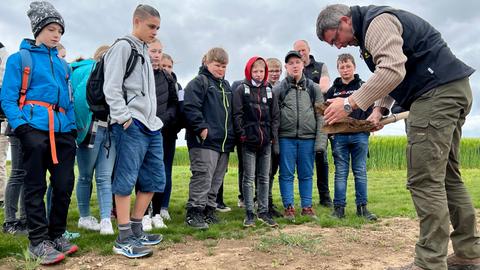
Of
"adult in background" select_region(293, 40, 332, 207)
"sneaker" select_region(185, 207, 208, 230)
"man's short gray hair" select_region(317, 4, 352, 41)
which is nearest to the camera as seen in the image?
"man's short gray hair" select_region(317, 4, 352, 41)

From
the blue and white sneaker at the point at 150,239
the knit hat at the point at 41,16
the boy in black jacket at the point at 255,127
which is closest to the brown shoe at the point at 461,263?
the boy in black jacket at the point at 255,127

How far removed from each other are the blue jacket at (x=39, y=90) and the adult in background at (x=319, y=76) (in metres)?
4.38

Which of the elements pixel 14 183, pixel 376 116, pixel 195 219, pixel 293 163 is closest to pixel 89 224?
pixel 14 183

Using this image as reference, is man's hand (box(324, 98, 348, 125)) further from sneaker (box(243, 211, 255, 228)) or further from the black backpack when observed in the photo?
sneaker (box(243, 211, 255, 228))

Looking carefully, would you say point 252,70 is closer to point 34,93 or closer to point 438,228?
point 34,93

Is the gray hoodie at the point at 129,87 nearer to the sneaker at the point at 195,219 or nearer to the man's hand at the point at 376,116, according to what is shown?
the sneaker at the point at 195,219

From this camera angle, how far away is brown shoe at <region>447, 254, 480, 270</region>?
372 centimetres

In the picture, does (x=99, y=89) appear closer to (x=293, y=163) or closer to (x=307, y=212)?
(x=293, y=163)

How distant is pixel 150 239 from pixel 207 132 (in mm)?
1498

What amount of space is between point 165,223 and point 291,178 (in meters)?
1.79

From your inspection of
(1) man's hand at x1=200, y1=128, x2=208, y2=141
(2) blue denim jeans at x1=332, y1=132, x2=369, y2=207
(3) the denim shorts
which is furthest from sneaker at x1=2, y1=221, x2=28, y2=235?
(2) blue denim jeans at x1=332, y1=132, x2=369, y2=207

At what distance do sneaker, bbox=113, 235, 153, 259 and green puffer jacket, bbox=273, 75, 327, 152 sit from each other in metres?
2.69

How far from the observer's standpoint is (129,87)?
4297 millimetres

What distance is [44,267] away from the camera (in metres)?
3.98
